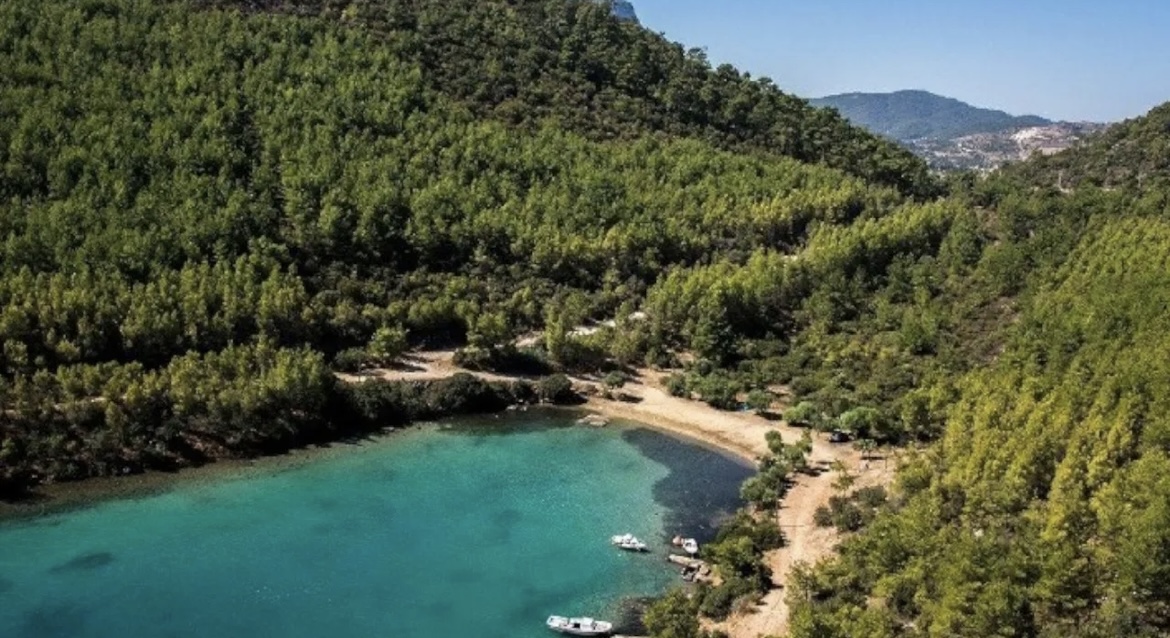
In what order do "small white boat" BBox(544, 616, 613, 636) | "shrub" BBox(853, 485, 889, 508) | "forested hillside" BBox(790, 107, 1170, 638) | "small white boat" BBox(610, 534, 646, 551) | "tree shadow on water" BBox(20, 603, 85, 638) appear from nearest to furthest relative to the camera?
"forested hillside" BBox(790, 107, 1170, 638), "tree shadow on water" BBox(20, 603, 85, 638), "small white boat" BBox(544, 616, 613, 636), "small white boat" BBox(610, 534, 646, 551), "shrub" BBox(853, 485, 889, 508)

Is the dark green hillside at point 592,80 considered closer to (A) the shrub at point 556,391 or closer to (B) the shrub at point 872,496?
(A) the shrub at point 556,391

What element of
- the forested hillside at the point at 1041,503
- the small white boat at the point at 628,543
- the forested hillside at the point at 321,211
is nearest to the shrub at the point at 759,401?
the forested hillside at the point at 321,211

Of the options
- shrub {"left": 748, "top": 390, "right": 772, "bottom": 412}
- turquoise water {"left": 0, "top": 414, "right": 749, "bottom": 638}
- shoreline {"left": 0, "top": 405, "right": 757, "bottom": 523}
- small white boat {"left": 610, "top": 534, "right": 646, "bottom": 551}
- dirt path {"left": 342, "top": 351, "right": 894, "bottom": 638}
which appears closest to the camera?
turquoise water {"left": 0, "top": 414, "right": 749, "bottom": 638}

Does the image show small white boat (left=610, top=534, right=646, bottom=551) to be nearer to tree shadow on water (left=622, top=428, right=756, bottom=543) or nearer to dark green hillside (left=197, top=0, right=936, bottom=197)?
tree shadow on water (left=622, top=428, right=756, bottom=543)

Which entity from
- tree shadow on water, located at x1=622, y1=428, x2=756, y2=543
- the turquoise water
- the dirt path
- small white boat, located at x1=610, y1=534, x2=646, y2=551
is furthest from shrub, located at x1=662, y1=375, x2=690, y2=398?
small white boat, located at x1=610, y1=534, x2=646, y2=551

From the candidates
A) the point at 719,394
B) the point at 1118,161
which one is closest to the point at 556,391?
the point at 719,394

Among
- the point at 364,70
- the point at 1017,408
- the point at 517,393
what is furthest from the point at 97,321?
the point at 1017,408

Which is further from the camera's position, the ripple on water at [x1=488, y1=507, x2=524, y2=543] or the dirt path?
the ripple on water at [x1=488, y1=507, x2=524, y2=543]
